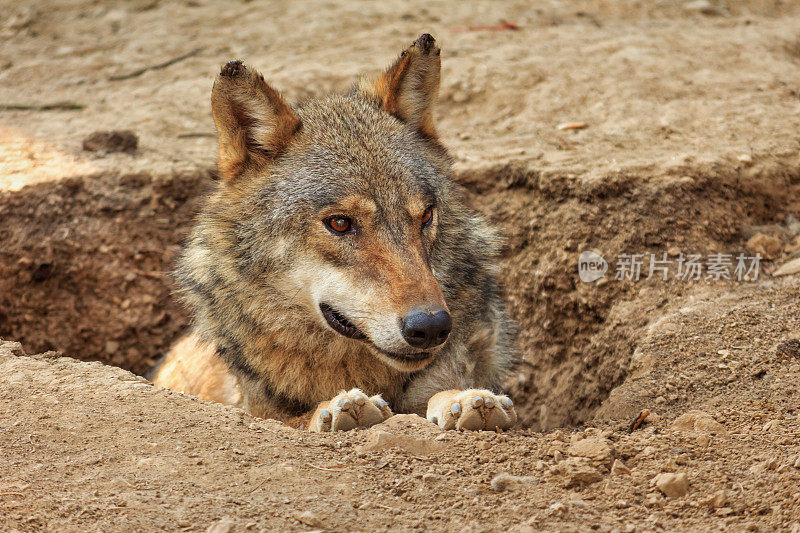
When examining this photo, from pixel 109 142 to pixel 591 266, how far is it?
13.9 ft

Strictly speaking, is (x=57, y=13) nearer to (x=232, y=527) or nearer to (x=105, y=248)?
(x=105, y=248)

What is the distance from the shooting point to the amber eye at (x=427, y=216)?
417 centimetres

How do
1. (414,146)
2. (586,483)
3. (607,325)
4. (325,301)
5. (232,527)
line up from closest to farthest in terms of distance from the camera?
(232,527) < (586,483) < (325,301) < (414,146) < (607,325)

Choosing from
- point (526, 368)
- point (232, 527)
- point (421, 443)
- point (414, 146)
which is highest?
point (414, 146)

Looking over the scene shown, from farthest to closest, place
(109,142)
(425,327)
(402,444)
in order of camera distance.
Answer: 1. (109,142)
2. (425,327)
3. (402,444)

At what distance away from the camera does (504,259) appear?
6.50 m

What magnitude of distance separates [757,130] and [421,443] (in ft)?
14.7

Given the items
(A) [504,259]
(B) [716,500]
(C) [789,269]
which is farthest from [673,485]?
(A) [504,259]

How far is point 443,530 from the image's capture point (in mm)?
2650

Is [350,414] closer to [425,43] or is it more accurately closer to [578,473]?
[578,473]

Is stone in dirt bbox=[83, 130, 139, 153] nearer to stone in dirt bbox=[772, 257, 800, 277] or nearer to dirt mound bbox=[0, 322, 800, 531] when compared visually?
dirt mound bbox=[0, 322, 800, 531]

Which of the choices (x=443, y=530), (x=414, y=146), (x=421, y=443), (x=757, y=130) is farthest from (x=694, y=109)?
(x=443, y=530)

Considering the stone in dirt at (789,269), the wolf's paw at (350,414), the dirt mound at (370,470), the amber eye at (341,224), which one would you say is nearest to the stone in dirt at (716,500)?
the dirt mound at (370,470)

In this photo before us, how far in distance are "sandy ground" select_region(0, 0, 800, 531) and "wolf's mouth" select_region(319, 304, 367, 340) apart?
24.2 inches
